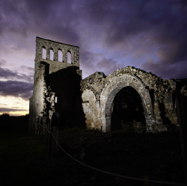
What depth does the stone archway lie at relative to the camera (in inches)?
256

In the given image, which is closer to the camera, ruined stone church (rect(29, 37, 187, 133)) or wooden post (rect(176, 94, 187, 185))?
wooden post (rect(176, 94, 187, 185))

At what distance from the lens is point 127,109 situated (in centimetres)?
1072

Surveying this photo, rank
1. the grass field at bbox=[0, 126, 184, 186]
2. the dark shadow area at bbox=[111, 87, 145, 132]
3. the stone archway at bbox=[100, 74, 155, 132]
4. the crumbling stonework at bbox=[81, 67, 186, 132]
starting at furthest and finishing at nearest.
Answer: the dark shadow area at bbox=[111, 87, 145, 132]
the stone archway at bbox=[100, 74, 155, 132]
the crumbling stonework at bbox=[81, 67, 186, 132]
the grass field at bbox=[0, 126, 184, 186]

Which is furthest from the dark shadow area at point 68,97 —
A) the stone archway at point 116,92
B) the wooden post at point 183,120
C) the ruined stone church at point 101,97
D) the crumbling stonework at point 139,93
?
the wooden post at point 183,120

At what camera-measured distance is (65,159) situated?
385cm

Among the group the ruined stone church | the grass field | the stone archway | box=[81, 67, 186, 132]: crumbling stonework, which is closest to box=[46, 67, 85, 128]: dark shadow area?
the ruined stone church

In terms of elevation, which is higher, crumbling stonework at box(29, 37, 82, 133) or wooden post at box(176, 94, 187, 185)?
crumbling stonework at box(29, 37, 82, 133)

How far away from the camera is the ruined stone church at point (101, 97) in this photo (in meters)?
6.30

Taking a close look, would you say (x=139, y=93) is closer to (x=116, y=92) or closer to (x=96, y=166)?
(x=116, y=92)

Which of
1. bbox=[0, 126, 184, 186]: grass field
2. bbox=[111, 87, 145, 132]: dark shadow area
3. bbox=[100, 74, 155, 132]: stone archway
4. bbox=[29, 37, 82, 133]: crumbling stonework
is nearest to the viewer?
bbox=[0, 126, 184, 186]: grass field

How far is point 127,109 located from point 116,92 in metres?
2.46

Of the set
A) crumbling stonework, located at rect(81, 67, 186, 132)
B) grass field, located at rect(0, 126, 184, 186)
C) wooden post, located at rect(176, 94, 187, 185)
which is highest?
crumbling stonework, located at rect(81, 67, 186, 132)

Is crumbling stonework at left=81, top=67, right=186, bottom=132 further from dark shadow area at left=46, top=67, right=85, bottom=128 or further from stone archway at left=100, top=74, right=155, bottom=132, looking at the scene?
dark shadow area at left=46, top=67, right=85, bottom=128

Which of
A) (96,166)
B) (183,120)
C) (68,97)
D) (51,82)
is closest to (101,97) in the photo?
(68,97)
